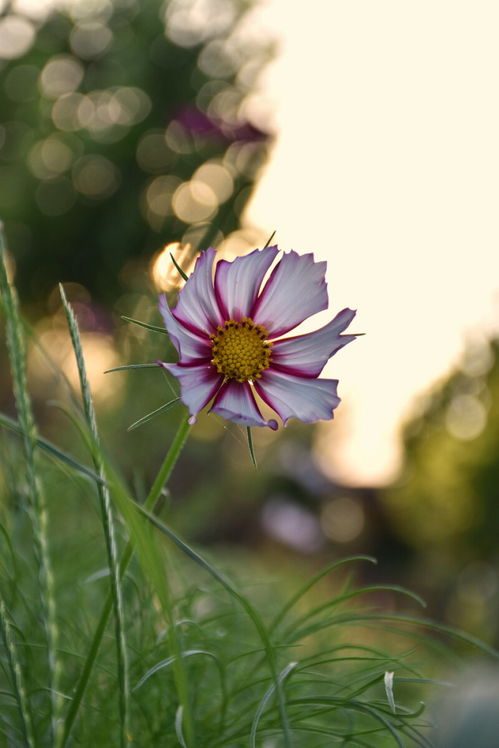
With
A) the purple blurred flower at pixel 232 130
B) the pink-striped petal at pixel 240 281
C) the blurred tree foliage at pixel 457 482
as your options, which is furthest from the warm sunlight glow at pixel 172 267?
the blurred tree foliage at pixel 457 482

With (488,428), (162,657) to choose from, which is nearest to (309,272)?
(162,657)

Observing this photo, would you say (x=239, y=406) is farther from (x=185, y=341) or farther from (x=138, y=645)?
(x=138, y=645)

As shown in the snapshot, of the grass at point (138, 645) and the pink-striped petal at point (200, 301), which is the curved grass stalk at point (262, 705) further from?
the pink-striped petal at point (200, 301)

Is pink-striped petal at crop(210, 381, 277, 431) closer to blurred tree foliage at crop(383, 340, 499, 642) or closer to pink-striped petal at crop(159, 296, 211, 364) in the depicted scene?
pink-striped petal at crop(159, 296, 211, 364)

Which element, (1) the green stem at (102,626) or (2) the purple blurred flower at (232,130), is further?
(2) the purple blurred flower at (232,130)

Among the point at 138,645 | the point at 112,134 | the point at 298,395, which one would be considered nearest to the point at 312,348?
the point at 298,395
